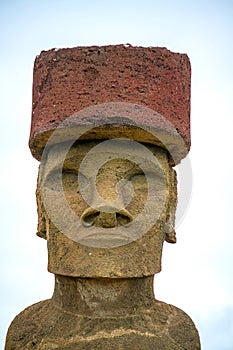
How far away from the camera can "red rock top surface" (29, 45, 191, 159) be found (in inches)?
108

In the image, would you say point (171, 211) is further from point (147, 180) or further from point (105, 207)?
point (105, 207)

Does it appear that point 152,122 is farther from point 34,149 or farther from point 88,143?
point 34,149

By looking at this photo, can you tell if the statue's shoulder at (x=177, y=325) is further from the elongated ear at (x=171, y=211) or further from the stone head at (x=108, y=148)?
the elongated ear at (x=171, y=211)

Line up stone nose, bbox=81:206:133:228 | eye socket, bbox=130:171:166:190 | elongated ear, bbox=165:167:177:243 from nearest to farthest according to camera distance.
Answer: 1. stone nose, bbox=81:206:133:228
2. eye socket, bbox=130:171:166:190
3. elongated ear, bbox=165:167:177:243

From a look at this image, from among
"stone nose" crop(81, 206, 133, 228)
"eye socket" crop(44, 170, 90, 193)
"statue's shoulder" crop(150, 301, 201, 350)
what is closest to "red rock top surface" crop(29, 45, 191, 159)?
"eye socket" crop(44, 170, 90, 193)

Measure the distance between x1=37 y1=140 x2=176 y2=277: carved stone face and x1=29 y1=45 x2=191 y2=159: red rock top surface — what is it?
277 mm

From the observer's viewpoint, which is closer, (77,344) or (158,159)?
(77,344)

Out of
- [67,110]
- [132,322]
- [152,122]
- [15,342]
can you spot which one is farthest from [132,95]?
[15,342]

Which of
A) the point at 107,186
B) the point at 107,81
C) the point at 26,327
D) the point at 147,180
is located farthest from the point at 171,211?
the point at 26,327

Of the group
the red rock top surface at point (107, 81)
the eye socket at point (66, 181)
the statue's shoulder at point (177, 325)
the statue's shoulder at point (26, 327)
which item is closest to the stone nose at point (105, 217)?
the eye socket at point (66, 181)

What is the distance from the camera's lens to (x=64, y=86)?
9.27ft

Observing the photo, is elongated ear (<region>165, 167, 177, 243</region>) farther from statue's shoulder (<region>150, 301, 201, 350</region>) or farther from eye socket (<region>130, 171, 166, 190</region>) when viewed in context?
statue's shoulder (<region>150, 301, 201, 350</region>)

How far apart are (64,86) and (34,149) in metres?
0.59

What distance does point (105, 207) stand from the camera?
2721 mm
